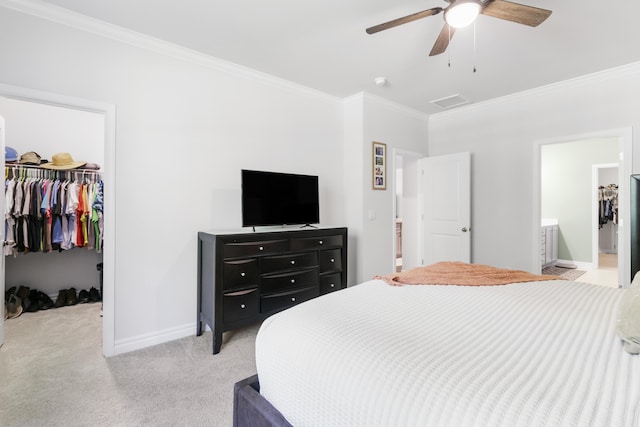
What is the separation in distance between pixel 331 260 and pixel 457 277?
4.92ft

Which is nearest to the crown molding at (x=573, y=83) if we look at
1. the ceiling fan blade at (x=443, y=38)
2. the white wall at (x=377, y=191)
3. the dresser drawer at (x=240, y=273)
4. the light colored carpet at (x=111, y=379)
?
the white wall at (x=377, y=191)

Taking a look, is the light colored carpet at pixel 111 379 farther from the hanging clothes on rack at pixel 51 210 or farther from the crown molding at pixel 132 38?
the crown molding at pixel 132 38

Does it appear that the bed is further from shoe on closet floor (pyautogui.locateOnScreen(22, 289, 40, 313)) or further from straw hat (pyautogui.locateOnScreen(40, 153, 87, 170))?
straw hat (pyautogui.locateOnScreen(40, 153, 87, 170))

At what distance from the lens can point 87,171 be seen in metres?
3.80

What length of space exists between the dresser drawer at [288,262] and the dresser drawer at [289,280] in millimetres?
50

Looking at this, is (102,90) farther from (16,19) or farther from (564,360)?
(564,360)

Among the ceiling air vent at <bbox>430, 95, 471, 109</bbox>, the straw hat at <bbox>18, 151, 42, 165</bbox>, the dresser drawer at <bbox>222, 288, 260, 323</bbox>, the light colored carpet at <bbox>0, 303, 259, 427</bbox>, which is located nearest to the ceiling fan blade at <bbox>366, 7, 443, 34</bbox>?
the dresser drawer at <bbox>222, 288, 260, 323</bbox>

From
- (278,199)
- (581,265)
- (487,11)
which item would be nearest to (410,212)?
(278,199)

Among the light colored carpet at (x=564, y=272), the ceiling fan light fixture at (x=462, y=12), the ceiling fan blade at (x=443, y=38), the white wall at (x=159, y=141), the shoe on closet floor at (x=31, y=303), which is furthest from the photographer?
the light colored carpet at (x=564, y=272)

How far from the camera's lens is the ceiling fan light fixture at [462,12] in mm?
1718

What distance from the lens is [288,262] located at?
118 inches

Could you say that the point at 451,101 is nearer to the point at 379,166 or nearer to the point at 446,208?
the point at 379,166

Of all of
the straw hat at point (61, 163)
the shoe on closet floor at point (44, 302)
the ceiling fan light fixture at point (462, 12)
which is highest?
the ceiling fan light fixture at point (462, 12)

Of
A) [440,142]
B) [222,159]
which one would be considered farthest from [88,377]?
[440,142]
